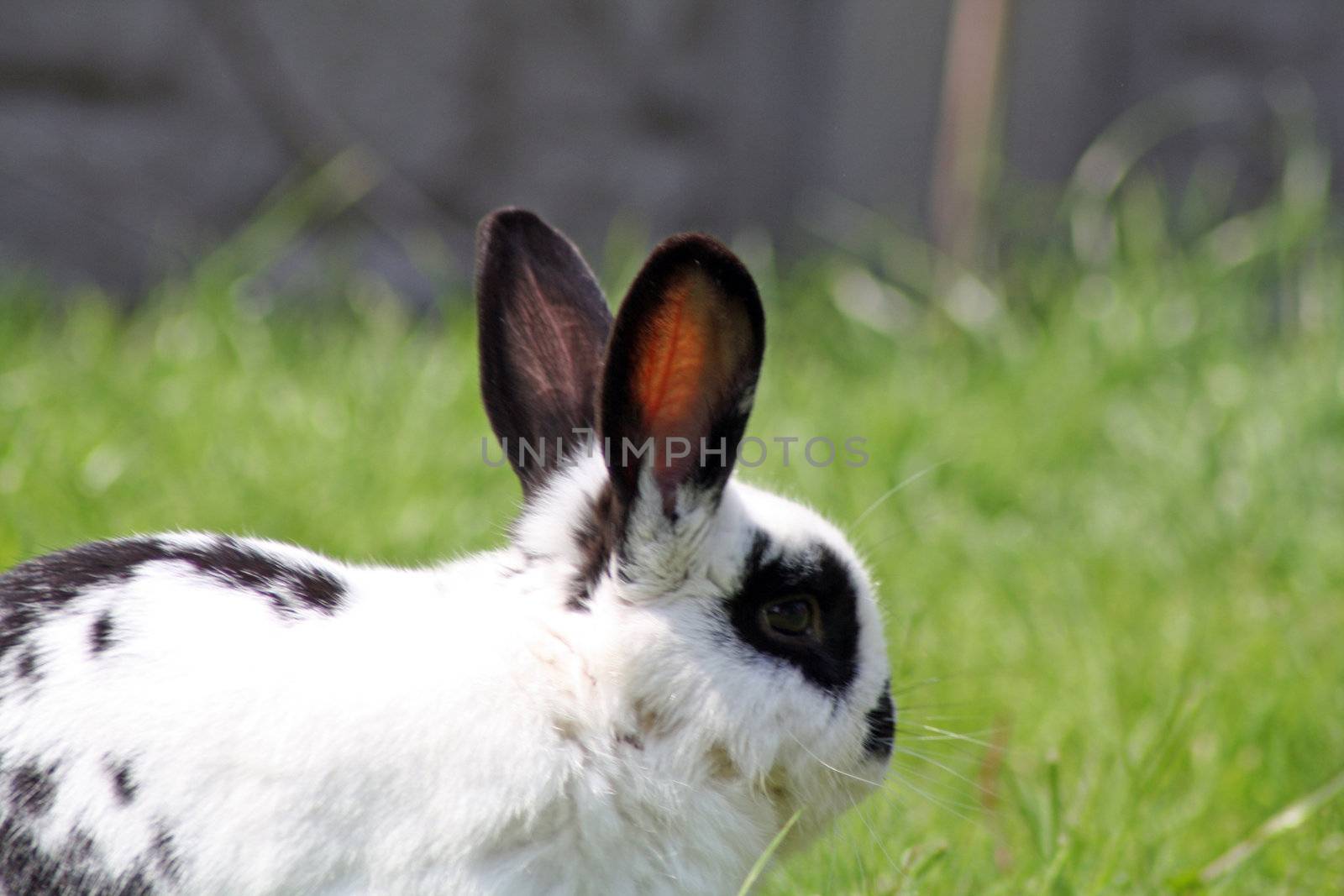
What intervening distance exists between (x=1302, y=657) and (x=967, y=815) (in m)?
0.90

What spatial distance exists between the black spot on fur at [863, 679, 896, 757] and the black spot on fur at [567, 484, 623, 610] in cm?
38

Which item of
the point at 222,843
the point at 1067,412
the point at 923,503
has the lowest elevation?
the point at 222,843

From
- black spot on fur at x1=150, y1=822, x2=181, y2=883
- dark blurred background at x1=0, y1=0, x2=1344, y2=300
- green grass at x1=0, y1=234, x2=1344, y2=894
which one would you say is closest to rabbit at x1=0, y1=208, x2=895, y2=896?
black spot on fur at x1=150, y1=822, x2=181, y2=883

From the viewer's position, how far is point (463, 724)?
167 cm

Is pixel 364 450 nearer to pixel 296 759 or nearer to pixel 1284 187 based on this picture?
pixel 296 759

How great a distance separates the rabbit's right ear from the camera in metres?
2.00

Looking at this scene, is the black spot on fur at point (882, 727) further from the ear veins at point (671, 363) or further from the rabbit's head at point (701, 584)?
the ear veins at point (671, 363)

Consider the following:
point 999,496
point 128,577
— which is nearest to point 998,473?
point 999,496

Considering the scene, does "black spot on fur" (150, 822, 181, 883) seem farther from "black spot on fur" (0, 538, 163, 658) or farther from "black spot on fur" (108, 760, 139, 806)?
"black spot on fur" (0, 538, 163, 658)

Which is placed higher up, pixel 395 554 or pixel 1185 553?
pixel 1185 553

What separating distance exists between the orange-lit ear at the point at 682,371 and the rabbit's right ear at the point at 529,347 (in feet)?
0.74

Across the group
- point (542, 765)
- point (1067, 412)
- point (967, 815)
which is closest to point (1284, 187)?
point (1067, 412)

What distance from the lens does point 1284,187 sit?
5133mm

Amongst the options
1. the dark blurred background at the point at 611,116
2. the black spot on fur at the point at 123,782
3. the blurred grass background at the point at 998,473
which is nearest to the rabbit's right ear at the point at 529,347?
the blurred grass background at the point at 998,473
